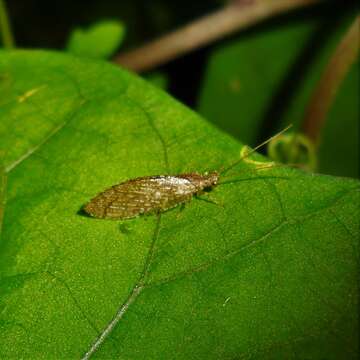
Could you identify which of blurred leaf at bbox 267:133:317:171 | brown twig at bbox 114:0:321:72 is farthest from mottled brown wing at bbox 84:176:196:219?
brown twig at bbox 114:0:321:72

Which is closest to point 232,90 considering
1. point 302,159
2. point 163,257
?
point 302,159

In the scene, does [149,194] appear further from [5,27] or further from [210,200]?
[5,27]

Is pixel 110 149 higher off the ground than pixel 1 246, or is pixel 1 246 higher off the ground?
pixel 110 149

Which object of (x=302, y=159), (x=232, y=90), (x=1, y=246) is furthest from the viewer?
(x=232, y=90)

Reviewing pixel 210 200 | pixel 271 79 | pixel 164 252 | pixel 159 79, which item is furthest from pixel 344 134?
pixel 164 252

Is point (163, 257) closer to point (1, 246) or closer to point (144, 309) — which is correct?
point (144, 309)

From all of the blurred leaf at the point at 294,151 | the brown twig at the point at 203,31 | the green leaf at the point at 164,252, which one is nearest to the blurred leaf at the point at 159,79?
the brown twig at the point at 203,31

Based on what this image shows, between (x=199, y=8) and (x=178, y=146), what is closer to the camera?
(x=178, y=146)
